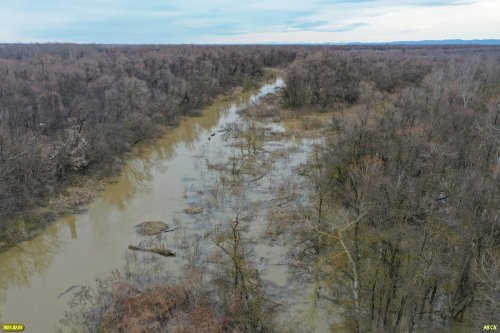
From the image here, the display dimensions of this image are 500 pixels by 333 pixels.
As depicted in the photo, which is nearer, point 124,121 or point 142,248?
point 142,248

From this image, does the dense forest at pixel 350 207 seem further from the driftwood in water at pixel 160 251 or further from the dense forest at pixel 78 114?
the driftwood in water at pixel 160 251

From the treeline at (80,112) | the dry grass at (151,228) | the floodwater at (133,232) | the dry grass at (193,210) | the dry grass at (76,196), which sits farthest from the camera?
the dry grass at (76,196)

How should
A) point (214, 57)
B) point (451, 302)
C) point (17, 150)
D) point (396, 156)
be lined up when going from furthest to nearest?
point (214, 57)
point (17, 150)
point (396, 156)
point (451, 302)

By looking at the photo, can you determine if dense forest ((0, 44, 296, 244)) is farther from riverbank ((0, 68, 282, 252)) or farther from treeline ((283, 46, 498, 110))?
treeline ((283, 46, 498, 110))

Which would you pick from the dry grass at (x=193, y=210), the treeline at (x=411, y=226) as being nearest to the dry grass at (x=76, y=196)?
the dry grass at (x=193, y=210)

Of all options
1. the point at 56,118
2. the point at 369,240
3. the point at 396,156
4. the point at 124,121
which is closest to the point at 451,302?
the point at 369,240

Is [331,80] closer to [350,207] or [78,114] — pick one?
[78,114]

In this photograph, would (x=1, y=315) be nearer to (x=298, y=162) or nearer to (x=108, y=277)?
(x=108, y=277)
